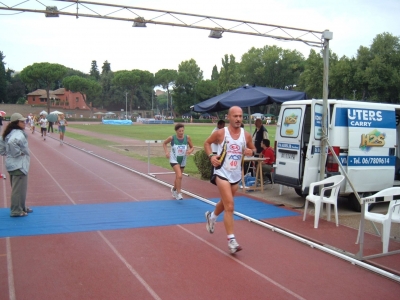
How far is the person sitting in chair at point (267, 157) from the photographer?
11.7m

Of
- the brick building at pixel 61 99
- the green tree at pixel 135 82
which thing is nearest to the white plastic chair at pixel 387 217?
the green tree at pixel 135 82

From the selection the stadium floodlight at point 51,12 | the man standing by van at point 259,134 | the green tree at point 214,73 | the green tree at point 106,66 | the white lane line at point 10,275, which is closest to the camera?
the white lane line at point 10,275

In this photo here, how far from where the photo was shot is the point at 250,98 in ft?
39.2

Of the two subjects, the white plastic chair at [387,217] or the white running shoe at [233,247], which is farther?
the white plastic chair at [387,217]

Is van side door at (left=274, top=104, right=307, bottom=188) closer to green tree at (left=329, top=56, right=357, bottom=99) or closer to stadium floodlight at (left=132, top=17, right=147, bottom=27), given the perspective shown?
stadium floodlight at (left=132, top=17, right=147, bottom=27)

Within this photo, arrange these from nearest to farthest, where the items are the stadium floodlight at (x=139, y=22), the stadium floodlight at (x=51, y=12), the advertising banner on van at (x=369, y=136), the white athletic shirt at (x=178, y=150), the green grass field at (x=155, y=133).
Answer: the advertising banner on van at (x=369, y=136) < the stadium floodlight at (x=51, y=12) < the white athletic shirt at (x=178, y=150) < the stadium floodlight at (x=139, y=22) < the green grass field at (x=155, y=133)

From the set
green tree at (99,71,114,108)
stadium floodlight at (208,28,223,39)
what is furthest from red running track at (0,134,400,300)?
green tree at (99,71,114,108)

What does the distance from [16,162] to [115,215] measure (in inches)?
82.3

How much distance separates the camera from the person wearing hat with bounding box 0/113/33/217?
8.12m

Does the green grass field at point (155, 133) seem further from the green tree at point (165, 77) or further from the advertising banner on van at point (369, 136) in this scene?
the green tree at point (165, 77)

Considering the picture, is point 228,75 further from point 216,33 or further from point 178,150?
point 178,150

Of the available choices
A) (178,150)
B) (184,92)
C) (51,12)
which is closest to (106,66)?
(184,92)

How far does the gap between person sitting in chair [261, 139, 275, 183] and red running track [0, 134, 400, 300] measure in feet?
11.1

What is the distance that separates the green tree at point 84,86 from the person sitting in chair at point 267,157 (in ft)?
323
